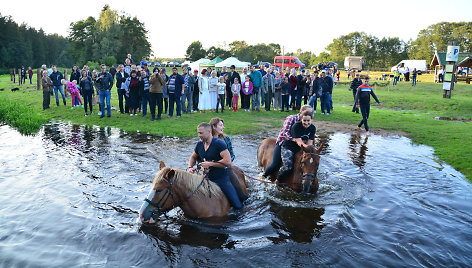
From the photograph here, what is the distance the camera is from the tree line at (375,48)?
86.1 metres

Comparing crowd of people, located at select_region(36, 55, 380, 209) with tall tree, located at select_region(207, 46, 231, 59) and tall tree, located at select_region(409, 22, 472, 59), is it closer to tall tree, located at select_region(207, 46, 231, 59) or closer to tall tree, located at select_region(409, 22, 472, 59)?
tall tree, located at select_region(207, 46, 231, 59)

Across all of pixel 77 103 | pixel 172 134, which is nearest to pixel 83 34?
pixel 77 103

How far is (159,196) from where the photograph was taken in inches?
199

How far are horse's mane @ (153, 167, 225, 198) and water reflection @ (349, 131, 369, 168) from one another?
5660 mm

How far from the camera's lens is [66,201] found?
22.7 feet

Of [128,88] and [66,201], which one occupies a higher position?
[128,88]

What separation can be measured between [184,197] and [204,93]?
13194 millimetres

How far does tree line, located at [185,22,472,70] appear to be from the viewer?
8612cm

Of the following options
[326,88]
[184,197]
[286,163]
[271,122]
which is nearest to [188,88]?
[271,122]

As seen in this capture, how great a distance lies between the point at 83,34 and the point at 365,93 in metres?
77.9

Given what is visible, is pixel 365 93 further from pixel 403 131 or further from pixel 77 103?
pixel 77 103

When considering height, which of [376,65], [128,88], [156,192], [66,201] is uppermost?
[376,65]

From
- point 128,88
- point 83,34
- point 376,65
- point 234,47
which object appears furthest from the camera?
point 234,47

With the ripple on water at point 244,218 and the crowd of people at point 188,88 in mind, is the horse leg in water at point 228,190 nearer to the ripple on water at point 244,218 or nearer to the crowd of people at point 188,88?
the ripple on water at point 244,218
